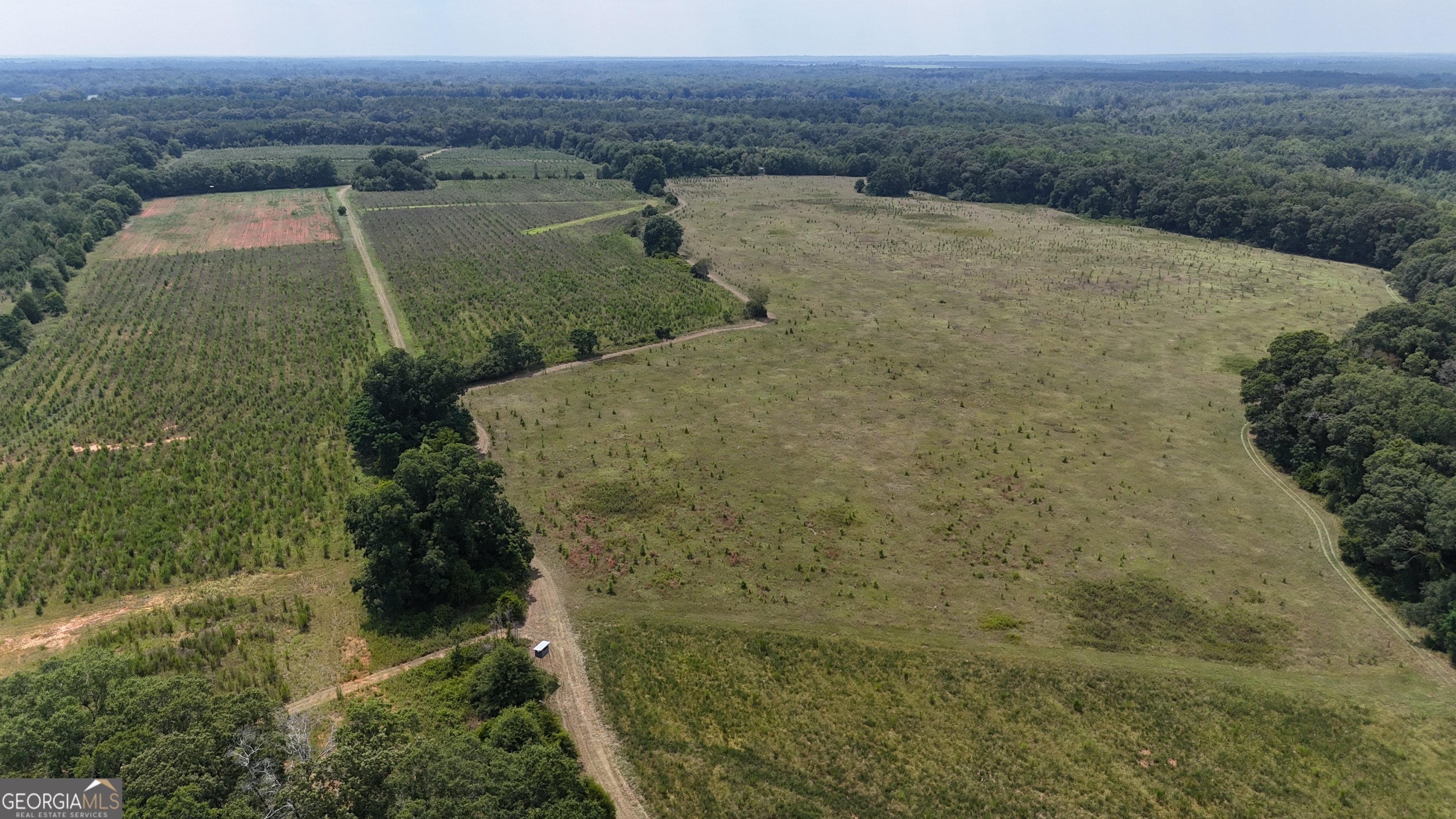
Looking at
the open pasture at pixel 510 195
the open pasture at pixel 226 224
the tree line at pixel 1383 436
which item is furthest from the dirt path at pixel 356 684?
the open pasture at pixel 510 195

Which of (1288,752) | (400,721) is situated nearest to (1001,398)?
(1288,752)

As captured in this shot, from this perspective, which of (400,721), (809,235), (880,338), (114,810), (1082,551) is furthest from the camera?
(809,235)

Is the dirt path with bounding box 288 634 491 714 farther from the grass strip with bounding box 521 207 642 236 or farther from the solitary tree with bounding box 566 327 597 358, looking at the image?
the grass strip with bounding box 521 207 642 236

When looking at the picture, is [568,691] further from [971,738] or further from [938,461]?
[938,461]

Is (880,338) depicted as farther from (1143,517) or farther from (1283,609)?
(1283,609)

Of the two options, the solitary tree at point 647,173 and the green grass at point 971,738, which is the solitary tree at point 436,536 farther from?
the solitary tree at point 647,173

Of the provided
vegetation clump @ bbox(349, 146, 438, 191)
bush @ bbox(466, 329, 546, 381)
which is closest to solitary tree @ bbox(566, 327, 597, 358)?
bush @ bbox(466, 329, 546, 381)

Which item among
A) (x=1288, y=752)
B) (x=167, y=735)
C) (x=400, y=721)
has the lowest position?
(x=1288, y=752)
